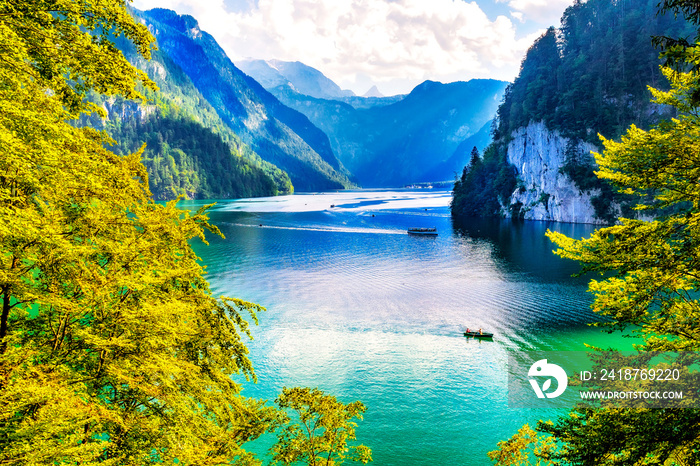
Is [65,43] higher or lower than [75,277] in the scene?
higher

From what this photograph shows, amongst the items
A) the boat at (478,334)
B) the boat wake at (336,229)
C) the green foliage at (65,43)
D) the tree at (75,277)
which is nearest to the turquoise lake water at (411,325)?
the boat at (478,334)

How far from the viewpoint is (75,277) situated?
809 cm

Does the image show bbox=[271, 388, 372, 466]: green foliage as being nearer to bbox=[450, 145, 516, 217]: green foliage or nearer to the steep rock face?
the steep rock face

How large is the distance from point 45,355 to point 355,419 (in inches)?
891

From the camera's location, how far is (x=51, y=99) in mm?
8766

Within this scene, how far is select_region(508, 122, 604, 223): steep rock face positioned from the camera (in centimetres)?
11112

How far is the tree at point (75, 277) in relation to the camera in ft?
22.5

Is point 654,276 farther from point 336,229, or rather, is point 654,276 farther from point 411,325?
point 336,229

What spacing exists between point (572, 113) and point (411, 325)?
106414 mm

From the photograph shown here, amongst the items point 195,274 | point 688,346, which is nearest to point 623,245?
point 688,346

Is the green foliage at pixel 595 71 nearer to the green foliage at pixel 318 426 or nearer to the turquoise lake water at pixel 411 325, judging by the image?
the turquoise lake water at pixel 411 325

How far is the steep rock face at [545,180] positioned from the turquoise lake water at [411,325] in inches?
1280

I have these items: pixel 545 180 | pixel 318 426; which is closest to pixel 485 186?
pixel 545 180

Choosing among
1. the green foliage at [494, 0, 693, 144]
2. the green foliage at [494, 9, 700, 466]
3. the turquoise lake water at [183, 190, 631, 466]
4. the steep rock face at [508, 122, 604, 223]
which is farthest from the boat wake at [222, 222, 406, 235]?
the green foliage at [494, 9, 700, 466]
